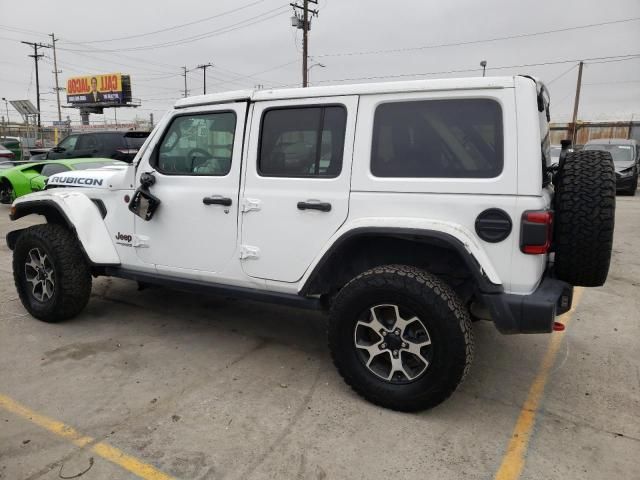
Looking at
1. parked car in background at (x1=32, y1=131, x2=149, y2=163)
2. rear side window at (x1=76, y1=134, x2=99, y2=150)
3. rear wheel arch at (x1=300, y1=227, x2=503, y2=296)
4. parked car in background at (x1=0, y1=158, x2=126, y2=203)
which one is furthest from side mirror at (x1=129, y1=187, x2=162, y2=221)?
rear side window at (x1=76, y1=134, x2=99, y2=150)

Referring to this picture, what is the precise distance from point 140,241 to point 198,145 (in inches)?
36.5

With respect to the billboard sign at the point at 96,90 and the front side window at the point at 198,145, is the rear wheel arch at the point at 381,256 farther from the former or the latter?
the billboard sign at the point at 96,90

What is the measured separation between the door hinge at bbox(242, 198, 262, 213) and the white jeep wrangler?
0.03 feet

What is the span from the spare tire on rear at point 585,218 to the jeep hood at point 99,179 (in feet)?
10.4

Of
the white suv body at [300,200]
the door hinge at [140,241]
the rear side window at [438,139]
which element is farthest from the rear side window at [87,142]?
the rear side window at [438,139]

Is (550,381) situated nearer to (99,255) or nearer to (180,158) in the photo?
(180,158)

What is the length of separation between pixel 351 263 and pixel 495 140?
1.22 metres

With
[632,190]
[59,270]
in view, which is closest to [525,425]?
[59,270]

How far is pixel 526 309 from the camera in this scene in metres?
2.68

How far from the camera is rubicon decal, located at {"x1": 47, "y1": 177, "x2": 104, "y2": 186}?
4229 mm

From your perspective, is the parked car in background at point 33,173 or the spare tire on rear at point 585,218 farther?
the parked car in background at point 33,173

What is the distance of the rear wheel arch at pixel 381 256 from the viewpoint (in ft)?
9.55

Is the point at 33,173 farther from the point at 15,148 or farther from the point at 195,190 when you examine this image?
the point at 15,148

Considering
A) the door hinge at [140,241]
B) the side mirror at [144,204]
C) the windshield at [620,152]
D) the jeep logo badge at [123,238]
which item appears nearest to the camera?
the side mirror at [144,204]
